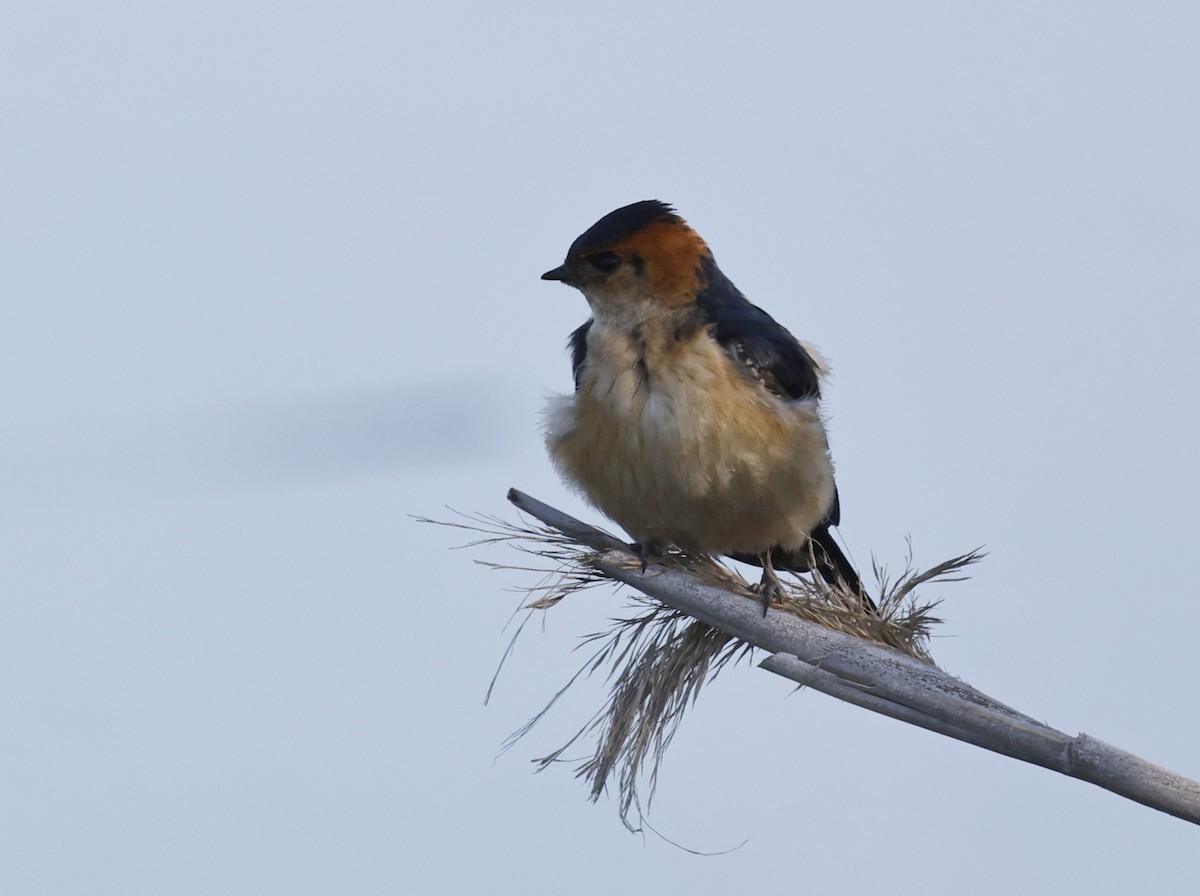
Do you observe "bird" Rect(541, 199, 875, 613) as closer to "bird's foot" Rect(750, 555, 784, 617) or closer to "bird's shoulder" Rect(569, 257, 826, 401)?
"bird's shoulder" Rect(569, 257, 826, 401)

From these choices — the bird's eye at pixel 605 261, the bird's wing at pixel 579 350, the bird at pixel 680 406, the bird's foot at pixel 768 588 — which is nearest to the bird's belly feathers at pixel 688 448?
the bird at pixel 680 406

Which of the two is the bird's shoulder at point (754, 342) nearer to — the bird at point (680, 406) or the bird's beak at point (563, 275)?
the bird at point (680, 406)

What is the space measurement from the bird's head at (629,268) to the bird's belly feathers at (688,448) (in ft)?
0.56

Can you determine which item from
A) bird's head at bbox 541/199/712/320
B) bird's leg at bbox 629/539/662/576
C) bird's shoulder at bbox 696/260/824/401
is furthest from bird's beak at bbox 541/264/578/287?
bird's leg at bbox 629/539/662/576

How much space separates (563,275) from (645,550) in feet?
3.14

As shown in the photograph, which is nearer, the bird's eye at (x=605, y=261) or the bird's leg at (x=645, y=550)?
the bird's leg at (x=645, y=550)

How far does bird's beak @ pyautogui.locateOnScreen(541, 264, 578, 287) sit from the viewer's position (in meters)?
4.97

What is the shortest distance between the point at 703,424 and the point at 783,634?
1143 millimetres

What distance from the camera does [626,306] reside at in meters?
4.94

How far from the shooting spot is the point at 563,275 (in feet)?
16.3

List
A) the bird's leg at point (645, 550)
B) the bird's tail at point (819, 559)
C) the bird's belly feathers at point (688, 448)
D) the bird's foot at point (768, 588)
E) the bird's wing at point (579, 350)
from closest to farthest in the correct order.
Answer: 1. the bird's foot at point (768, 588)
2. the bird's leg at point (645, 550)
3. the bird's belly feathers at point (688, 448)
4. the bird's wing at point (579, 350)
5. the bird's tail at point (819, 559)

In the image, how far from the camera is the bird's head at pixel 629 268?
4922 millimetres

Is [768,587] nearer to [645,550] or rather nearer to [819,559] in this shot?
[645,550]

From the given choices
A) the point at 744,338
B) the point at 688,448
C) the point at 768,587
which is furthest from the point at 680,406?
the point at 768,587
